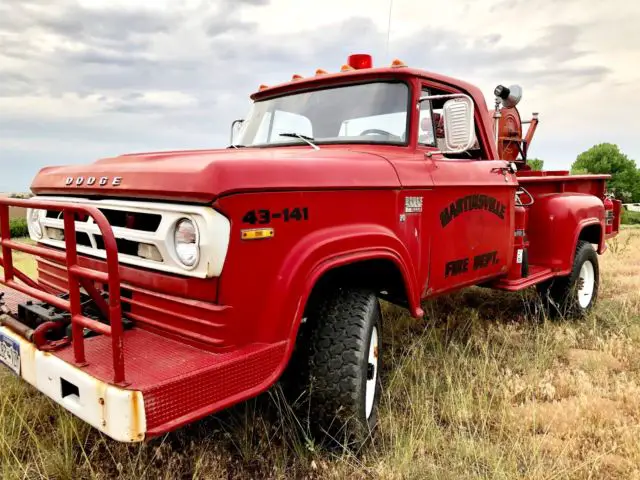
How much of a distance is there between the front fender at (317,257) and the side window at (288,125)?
111 cm

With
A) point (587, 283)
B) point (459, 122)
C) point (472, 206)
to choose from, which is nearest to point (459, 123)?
point (459, 122)

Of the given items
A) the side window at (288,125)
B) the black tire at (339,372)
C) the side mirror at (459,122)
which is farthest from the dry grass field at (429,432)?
the side window at (288,125)

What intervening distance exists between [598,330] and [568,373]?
1.30 m

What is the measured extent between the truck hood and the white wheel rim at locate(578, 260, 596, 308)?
10.9 ft

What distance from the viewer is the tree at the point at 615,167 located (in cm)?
4169

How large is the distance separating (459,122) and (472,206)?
2.38 feet

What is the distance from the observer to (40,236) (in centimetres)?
322

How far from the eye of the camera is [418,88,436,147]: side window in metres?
3.60

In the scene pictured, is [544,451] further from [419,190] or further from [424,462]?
[419,190]

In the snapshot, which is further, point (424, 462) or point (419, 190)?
point (419, 190)

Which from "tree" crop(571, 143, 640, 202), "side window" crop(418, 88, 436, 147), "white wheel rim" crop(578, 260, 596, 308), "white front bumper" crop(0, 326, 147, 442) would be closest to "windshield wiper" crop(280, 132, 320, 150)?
"side window" crop(418, 88, 436, 147)

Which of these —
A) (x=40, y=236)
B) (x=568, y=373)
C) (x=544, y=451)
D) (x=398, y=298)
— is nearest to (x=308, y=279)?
(x=398, y=298)

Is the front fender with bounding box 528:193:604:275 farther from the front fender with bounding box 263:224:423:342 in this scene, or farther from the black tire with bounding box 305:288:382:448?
the black tire with bounding box 305:288:382:448

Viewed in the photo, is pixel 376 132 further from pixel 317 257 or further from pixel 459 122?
pixel 317 257
